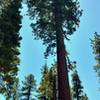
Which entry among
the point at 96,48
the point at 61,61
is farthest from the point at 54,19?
the point at 96,48

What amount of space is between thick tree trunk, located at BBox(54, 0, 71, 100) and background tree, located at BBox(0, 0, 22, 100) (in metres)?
7.62

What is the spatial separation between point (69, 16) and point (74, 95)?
115 ft

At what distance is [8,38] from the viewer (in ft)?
103

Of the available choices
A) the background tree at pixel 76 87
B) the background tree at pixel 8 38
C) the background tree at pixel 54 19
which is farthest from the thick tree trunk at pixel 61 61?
the background tree at pixel 76 87

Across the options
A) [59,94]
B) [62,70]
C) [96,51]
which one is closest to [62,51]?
[62,70]

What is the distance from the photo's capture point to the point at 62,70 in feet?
70.1

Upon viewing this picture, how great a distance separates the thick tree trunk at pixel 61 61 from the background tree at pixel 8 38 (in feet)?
25.0

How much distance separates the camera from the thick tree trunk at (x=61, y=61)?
20359 millimetres

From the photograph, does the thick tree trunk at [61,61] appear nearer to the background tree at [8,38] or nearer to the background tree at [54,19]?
the background tree at [54,19]

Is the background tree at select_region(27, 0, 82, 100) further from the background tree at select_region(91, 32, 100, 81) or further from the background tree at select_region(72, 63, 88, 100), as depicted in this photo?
the background tree at select_region(72, 63, 88, 100)

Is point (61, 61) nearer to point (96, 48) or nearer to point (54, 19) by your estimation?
point (54, 19)

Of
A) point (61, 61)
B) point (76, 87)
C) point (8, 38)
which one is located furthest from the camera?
point (76, 87)

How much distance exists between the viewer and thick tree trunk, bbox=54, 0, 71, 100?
20.4 metres

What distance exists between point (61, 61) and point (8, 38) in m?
10.7
